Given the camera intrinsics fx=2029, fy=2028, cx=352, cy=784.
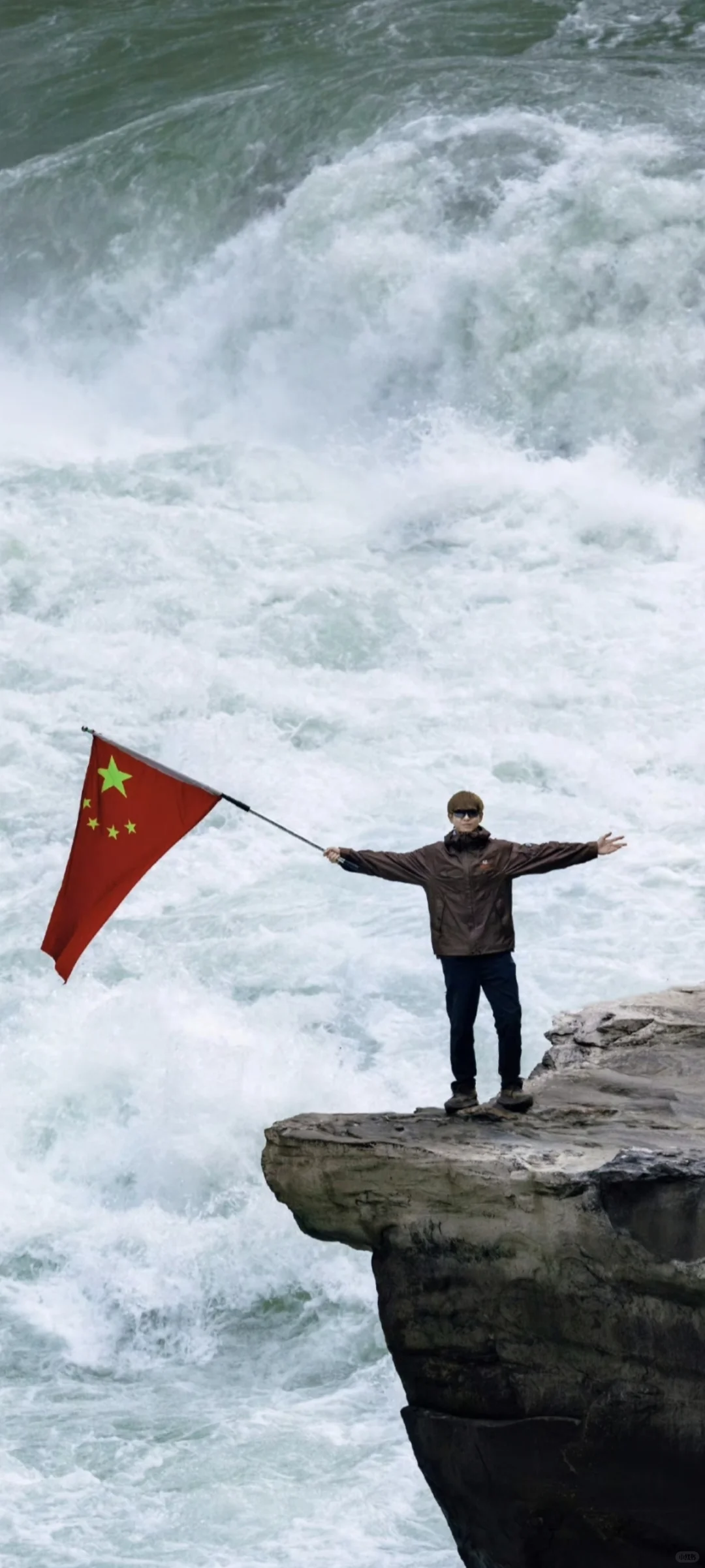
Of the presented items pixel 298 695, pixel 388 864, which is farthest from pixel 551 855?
pixel 298 695

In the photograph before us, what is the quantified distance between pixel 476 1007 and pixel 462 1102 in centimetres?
34

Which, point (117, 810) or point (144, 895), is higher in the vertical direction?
point (117, 810)

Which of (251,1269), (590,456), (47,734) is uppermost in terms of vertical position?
(590,456)

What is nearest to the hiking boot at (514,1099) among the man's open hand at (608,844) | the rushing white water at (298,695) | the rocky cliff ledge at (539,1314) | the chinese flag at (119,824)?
the rocky cliff ledge at (539,1314)

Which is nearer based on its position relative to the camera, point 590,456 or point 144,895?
point 144,895

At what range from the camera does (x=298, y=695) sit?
13758 mm

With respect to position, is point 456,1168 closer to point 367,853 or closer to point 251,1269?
point 367,853

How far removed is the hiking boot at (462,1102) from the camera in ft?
23.2

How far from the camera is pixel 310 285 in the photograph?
1734cm

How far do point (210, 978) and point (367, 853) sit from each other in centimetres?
439

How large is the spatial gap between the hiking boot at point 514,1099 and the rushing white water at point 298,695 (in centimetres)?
179

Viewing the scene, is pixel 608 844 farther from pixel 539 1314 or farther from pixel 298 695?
pixel 298 695

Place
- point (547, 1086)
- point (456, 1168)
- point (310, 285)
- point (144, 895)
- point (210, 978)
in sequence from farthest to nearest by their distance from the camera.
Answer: point (310, 285), point (144, 895), point (210, 978), point (547, 1086), point (456, 1168)

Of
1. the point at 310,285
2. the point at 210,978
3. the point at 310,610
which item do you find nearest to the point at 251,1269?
the point at 210,978
